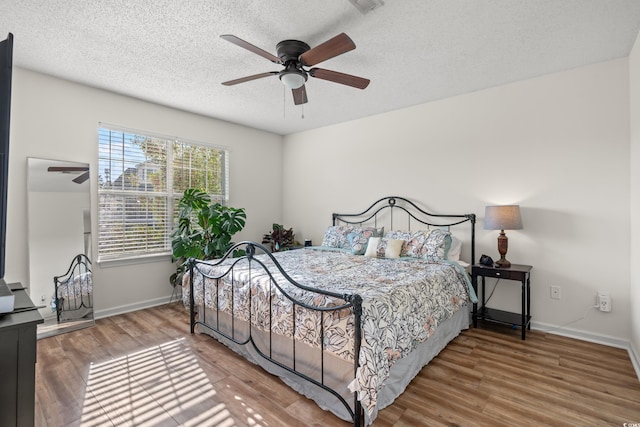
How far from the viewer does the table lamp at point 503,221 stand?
3025mm

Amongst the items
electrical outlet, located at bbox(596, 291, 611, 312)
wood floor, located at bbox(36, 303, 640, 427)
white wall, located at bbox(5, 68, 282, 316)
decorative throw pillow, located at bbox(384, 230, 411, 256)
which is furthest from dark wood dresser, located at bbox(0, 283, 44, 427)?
electrical outlet, located at bbox(596, 291, 611, 312)

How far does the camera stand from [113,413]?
1.94 metres

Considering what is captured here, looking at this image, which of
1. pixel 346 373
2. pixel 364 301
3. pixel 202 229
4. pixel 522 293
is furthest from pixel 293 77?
pixel 522 293

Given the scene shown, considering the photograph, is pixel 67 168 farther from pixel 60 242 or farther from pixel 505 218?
pixel 505 218

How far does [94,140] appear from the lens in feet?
11.7

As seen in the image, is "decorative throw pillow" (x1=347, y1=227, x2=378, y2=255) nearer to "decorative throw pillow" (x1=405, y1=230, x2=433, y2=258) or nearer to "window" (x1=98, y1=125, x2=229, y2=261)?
"decorative throw pillow" (x1=405, y1=230, x2=433, y2=258)

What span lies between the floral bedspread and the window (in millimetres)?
1272

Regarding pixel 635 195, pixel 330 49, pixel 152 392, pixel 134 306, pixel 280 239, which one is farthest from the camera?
pixel 280 239

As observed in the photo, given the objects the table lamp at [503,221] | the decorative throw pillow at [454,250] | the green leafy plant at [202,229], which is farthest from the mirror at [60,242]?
the table lamp at [503,221]

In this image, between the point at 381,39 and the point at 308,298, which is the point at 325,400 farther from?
the point at 381,39

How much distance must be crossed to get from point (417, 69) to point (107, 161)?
12.0 ft

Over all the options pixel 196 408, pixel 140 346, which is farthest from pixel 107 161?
pixel 196 408

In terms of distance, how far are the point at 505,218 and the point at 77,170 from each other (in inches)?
180

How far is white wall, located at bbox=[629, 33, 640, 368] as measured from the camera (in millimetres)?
2469
